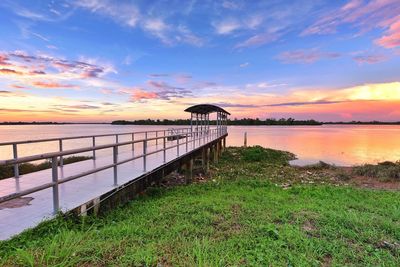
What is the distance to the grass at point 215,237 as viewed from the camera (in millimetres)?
3180

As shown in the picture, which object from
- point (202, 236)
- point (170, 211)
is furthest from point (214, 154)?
point (202, 236)

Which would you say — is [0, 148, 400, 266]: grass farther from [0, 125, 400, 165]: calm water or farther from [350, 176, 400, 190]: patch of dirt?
[0, 125, 400, 165]: calm water

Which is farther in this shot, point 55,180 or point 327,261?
point 55,180

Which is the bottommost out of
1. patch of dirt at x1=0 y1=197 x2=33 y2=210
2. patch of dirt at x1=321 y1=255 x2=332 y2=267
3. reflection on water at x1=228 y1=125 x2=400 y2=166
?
reflection on water at x1=228 y1=125 x2=400 y2=166

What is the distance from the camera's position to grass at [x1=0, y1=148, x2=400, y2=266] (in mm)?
3180

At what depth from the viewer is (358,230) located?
471 centimetres

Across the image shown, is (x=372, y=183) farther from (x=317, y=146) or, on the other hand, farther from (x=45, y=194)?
(x=317, y=146)

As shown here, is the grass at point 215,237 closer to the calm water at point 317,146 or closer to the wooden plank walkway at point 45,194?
the wooden plank walkway at point 45,194

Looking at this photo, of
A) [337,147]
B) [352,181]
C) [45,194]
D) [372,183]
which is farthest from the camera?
[337,147]

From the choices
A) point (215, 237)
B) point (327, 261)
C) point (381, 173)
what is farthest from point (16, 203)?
point (381, 173)

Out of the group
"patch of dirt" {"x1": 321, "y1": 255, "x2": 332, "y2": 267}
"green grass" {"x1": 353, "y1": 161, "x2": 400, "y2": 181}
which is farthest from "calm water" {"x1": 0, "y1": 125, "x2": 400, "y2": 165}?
"patch of dirt" {"x1": 321, "y1": 255, "x2": 332, "y2": 267}

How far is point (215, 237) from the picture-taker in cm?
418

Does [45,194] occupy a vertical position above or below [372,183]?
above

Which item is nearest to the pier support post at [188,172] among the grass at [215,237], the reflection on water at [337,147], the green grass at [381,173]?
the grass at [215,237]
